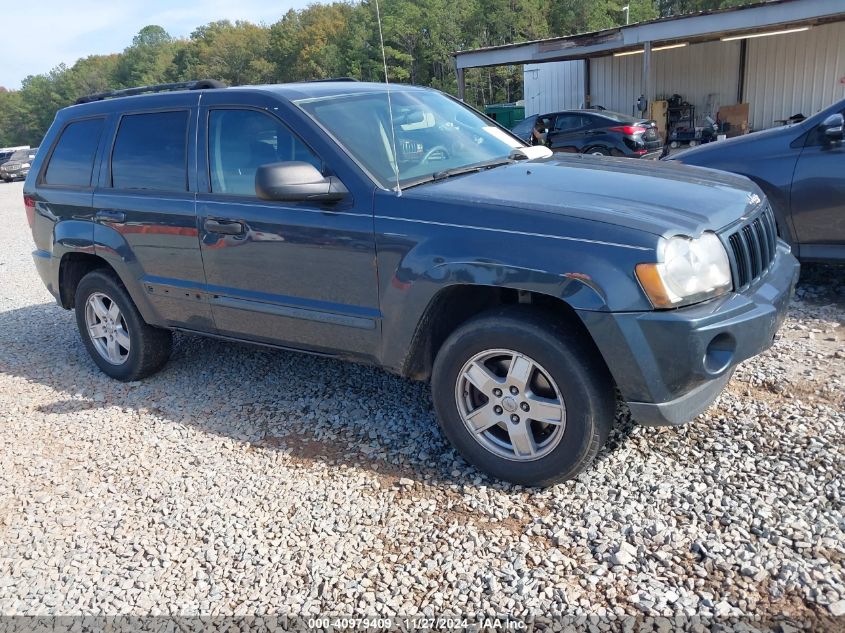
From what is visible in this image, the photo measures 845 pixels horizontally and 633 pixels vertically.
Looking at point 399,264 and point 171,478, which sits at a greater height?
point 399,264

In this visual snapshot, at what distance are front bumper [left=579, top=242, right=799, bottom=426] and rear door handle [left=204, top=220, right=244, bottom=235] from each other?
2052 mm

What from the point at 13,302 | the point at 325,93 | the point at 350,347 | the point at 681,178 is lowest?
the point at 13,302

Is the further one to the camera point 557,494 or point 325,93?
point 325,93

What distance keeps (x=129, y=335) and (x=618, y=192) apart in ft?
11.4

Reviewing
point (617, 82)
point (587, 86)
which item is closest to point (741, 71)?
point (617, 82)

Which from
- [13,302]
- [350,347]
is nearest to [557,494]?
[350,347]

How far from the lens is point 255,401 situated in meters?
4.57

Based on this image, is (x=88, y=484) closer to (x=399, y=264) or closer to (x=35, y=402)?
(x=35, y=402)

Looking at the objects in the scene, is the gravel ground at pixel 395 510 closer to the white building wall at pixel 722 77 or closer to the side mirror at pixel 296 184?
the side mirror at pixel 296 184

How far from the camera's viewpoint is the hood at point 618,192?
9.84 feet

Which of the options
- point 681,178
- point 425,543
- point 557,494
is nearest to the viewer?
point 425,543

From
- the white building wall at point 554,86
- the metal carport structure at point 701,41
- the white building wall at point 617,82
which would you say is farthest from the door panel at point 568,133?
the white building wall at point 554,86

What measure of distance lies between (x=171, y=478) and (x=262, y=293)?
3.63ft

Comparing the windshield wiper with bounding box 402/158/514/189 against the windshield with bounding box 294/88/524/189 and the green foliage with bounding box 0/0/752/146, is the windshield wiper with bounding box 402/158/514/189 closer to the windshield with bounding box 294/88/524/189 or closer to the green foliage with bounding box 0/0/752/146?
the windshield with bounding box 294/88/524/189
